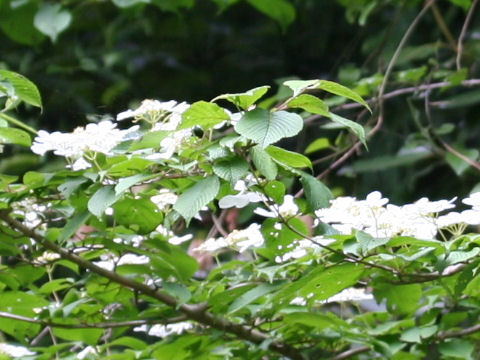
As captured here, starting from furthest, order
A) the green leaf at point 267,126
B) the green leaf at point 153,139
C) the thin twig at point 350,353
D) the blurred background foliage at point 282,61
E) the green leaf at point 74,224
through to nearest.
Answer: the blurred background foliage at point 282,61 → the thin twig at point 350,353 → the green leaf at point 74,224 → the green leaf at point 153,139 → the green leaf at point 267,126

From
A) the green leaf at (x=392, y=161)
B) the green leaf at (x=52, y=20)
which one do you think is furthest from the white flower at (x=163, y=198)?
the green leaf at (x=392, y=161)

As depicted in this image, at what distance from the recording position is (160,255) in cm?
120

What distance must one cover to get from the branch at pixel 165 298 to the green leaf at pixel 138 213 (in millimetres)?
99

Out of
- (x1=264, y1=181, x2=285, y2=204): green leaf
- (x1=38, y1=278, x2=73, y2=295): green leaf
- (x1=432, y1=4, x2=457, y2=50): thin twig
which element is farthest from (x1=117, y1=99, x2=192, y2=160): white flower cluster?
(x1=432, y1=4, x2=457, y2=50): thin twig

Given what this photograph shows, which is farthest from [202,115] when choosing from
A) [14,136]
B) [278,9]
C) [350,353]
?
[278,9]

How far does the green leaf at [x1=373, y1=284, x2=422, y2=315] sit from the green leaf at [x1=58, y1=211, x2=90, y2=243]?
1.22 ft

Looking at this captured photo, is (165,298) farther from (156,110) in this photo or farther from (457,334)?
(457,334)

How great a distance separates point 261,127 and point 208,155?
0.36ft

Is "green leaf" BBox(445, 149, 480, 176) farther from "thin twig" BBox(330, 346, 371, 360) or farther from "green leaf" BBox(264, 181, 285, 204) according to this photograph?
"green leaf" BBox(264, 181, 285, 204)

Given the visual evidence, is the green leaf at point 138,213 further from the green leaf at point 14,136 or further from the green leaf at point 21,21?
the green leaf at point 21,21

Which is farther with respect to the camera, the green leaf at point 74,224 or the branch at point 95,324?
the branch at point 95,324

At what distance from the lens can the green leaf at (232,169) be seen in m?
0.91

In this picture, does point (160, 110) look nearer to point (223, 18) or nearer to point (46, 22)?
point (46, 22)

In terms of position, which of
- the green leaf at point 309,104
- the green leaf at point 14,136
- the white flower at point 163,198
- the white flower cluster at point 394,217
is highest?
the green leaf at point 309,104
